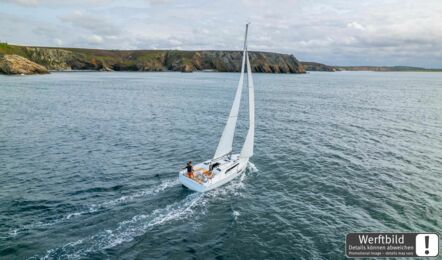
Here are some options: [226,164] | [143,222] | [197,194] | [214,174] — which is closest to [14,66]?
[226,164]

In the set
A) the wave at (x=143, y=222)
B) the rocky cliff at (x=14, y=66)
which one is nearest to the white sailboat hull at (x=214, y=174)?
the wave at (x=143, y=222)

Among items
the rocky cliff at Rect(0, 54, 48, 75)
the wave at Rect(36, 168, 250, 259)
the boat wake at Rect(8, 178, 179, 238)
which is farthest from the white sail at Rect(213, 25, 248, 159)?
the rocky cliff at Rect(0, 54, 48, 75)

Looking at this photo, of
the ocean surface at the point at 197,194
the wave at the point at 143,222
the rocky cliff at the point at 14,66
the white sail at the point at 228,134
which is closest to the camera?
the wave at the point at 143,222

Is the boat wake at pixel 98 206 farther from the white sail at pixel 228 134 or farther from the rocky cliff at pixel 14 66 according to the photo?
the rocky cliff at pixel 14 66

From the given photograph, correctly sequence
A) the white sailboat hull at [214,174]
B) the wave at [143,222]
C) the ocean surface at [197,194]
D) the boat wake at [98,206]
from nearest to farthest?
the wave at [143,222] → the ocean surface at [197,194] → the boat wake at [98,206] → the white sailboat hull at [214,174]

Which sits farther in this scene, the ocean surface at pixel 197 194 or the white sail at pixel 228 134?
the white sail at pixel 228 134

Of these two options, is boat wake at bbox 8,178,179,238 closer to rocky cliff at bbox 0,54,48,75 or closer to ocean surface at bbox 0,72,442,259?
ocean surface at bbox 0,72,442,259

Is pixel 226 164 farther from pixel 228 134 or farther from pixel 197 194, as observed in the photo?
pixel 197 194

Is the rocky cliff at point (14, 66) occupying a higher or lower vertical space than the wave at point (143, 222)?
higher
